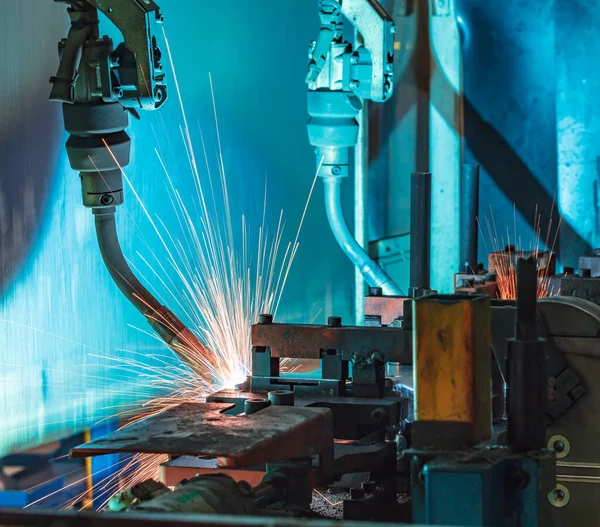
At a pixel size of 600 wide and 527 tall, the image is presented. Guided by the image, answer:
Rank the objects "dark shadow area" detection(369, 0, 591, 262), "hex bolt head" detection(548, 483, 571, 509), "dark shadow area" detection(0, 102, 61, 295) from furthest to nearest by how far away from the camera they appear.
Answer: "dark shadow area" detection(369, 0, 591, 262) < "dark shadow area" detection(0, 102, 61, 295) < "hex bolt head" detection(548, 483, 571, 509)

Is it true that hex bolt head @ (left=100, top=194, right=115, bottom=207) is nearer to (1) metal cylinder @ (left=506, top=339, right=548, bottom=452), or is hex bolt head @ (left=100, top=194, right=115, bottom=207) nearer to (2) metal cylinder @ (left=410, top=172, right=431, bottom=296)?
(2) metal cylinder @ (left=410, top=172, right=431, bottom=296)

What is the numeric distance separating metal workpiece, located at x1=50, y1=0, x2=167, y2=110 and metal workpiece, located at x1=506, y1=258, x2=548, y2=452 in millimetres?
1736

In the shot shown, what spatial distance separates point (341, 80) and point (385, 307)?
1575 millimetres

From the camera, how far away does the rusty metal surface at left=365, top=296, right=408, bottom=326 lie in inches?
140

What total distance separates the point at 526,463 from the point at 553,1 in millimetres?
4054

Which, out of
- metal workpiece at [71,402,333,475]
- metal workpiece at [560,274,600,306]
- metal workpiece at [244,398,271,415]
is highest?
metal workpiece at [560,274,600,306]

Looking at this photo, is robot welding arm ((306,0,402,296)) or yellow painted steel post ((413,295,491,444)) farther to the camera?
robot welding arm ((306,0,402,296))

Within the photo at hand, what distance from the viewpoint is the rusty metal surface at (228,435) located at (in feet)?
6.38

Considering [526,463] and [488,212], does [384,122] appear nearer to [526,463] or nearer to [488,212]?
[488,212]

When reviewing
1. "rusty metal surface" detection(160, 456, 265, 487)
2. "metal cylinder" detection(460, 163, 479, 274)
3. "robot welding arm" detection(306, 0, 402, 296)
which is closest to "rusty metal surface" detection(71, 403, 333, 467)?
"rusty metal surface" detection(160, 456, 265, 487)

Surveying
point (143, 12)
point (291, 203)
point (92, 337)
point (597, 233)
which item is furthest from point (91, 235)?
point (597, 233)

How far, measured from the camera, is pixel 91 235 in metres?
4.00

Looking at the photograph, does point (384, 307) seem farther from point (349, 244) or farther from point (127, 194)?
point (349, 244)

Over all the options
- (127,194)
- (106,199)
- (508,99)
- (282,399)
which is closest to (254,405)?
(282,399)
